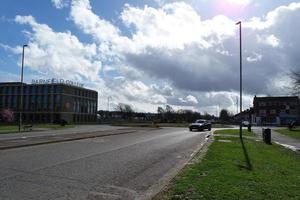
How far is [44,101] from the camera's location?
130625 mm

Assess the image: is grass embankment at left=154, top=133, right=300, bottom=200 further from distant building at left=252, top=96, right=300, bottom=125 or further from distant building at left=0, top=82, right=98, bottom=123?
distant building at left=0, top=82, right=98, bottom=123

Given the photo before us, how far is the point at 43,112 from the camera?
5143 inches

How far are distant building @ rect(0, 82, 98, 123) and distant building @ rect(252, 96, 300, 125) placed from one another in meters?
62.5

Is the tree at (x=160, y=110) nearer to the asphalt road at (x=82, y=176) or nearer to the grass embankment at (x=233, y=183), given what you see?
the asphalt road at (x=82, y=176)

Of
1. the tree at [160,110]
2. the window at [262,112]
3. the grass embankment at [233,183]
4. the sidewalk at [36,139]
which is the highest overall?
the tree at [160,110]

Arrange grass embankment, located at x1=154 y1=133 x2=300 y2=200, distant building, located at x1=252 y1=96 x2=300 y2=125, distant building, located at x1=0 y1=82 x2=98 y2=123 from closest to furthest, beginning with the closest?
grass embankment, located at x1=154 y1=133 x2=300 y2=200, distant building, located at x1=252 y1=96 x2=300 y2=125, distant building, located at x1=0 y1=82 x2=98 y2=123

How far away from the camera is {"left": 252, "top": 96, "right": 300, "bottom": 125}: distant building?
122 meters

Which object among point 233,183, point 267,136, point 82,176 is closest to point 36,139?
point 82,176

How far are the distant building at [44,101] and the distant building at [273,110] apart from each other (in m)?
62.5

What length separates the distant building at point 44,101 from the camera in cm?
12838

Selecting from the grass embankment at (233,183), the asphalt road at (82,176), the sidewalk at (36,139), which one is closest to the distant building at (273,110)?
the sidewalk at (36,139)

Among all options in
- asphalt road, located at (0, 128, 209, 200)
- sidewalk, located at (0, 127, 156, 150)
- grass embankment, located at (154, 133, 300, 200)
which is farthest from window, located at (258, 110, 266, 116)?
grass embankment, located at (154, 133, 300, 200)

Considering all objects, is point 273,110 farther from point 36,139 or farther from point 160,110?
point 36,139

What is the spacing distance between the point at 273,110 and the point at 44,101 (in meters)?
76.9
